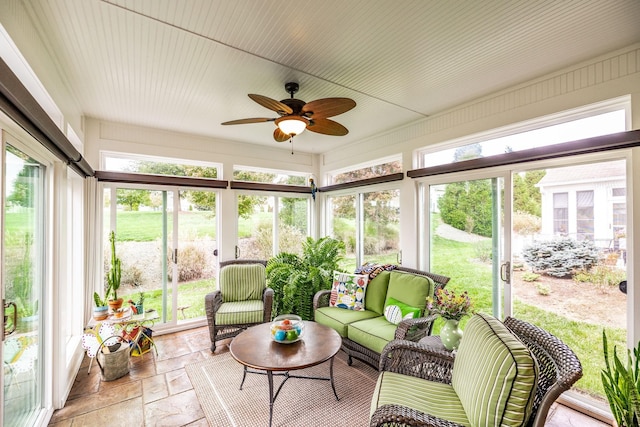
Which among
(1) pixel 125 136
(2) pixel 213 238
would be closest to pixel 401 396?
(2) pixel 213 238

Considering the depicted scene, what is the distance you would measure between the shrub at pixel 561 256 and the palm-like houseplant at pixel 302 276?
2.17 metres

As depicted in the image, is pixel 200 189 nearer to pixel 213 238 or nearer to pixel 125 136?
pixel 213 238

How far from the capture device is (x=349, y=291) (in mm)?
3279

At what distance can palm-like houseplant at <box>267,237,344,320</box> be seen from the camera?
12.1 ft

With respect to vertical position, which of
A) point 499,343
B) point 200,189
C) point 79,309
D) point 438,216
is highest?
point 200,189

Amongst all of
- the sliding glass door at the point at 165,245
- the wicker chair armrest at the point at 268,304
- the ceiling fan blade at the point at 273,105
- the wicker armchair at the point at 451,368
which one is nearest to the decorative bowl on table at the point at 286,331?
the wicker armchair at the point at 451,368

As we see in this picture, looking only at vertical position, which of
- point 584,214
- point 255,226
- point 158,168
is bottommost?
point 255,226

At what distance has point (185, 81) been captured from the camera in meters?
2.54

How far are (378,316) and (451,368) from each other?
1283 mm

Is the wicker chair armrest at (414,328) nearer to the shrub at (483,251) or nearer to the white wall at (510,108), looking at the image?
the shrub at (483,251)

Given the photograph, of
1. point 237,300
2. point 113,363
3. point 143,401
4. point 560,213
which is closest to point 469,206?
point 560,213

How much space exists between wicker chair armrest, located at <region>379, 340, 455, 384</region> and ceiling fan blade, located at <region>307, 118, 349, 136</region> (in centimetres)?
180

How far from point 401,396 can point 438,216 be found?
2.29 metres

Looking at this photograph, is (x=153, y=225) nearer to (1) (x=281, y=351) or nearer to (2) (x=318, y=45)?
(1) (x=281, y=351)
